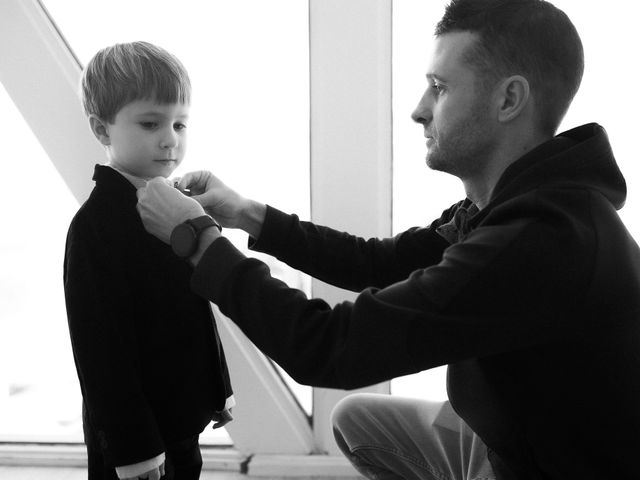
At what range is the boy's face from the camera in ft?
4.12

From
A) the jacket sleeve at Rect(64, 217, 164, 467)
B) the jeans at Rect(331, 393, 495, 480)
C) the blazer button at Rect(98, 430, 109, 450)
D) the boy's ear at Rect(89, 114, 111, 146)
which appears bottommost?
the jeans at Rect(331, 393, 495, 480)

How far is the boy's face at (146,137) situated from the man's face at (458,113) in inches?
18.8

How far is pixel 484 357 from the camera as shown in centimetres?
106

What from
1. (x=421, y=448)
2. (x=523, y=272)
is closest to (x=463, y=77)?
(x=523, y=272)

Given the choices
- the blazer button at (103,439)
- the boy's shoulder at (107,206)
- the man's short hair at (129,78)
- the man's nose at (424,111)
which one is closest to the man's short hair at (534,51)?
the man's nose at (424,111)

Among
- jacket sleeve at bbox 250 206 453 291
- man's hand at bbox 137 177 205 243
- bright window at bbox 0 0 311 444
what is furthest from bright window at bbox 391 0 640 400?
man's hand at bbox 137 177 205 243

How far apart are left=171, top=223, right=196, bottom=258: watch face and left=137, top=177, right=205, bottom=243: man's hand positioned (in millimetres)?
34

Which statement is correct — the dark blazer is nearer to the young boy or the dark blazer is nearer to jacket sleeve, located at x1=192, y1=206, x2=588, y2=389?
the young boy

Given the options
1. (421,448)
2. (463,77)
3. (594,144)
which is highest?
(463,77)

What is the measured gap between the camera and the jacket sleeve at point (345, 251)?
4.79 feet

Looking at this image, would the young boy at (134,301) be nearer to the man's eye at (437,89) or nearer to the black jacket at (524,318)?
the black jacket at (524,318)

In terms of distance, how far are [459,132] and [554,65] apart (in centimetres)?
19

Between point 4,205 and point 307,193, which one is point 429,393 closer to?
point 307,193

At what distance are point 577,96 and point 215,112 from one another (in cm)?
97
